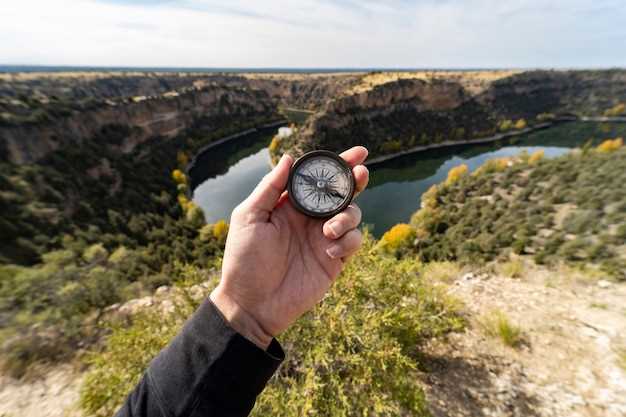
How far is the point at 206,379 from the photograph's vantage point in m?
1.73

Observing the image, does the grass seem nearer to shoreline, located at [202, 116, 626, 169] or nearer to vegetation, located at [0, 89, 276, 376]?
vegetation, located at [0, 89, 276, 376]

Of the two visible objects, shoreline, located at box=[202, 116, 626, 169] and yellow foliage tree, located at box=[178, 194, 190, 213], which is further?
shoreline, located at box=[202, 116, 626, 169]

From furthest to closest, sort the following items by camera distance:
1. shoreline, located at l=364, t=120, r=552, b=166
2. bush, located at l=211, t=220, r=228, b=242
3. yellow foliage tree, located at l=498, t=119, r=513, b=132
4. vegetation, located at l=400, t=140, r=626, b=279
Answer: yellow foliage tree, located at l=498, t=119, r=513, b=132, shoreline, located at l=364, t=120, r=552, b=166, bush, located at l=211, t=220, r=228, b=242, vegetation, located at l=400, t=140, r=626, b=279

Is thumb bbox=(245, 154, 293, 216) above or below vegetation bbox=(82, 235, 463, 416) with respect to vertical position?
above

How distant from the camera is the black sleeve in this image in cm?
168

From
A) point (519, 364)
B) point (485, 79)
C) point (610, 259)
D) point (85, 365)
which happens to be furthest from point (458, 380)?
point (485, 79)

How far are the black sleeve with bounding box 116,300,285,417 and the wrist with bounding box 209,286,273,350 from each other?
0.38 m

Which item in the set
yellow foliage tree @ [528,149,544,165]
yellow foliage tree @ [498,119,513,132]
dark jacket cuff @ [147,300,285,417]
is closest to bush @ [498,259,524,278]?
dark jacket cuff @ [147,300,285,417]

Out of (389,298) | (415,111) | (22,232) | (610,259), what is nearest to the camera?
(389,298)

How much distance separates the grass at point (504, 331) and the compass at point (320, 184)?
503 centimetres

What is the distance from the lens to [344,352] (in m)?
4.41

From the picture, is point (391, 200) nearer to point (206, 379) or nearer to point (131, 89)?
point (206, 379)

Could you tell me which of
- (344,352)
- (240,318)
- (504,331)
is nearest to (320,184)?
(240,318)

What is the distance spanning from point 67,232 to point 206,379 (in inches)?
1083
